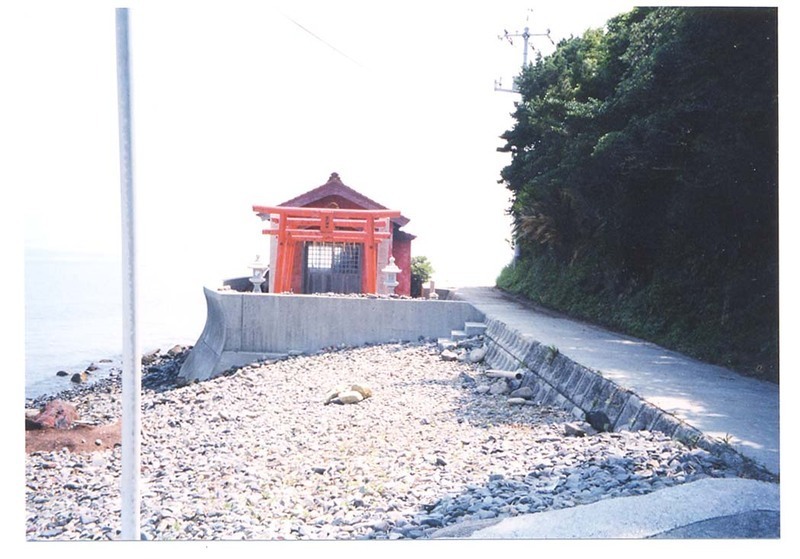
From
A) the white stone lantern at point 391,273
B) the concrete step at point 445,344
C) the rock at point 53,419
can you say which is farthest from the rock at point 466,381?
the white stone lantern at point 391,273

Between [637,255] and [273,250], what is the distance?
26.3 feet

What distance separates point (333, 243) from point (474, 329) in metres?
4.86

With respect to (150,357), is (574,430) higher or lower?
higher

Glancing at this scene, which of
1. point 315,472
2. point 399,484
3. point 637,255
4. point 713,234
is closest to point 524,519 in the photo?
point 399,484

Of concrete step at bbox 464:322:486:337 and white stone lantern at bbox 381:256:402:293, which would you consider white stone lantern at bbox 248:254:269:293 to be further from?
concrete step at bbox 464:322:486:337

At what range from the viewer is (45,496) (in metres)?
5.78

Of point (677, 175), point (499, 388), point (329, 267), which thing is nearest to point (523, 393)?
point (499, 388)

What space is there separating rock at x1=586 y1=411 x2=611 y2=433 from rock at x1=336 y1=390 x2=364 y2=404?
10.6 ft

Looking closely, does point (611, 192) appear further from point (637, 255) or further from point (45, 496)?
point (45, 496)

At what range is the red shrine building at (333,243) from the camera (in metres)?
14.2

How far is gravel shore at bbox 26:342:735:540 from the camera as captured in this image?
4.45m

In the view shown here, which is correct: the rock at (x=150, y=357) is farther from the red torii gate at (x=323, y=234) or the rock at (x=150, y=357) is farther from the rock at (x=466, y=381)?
the rock at (x=466, y=381)

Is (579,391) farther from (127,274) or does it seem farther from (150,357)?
(150,357)

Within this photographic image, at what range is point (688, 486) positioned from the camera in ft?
12.9
